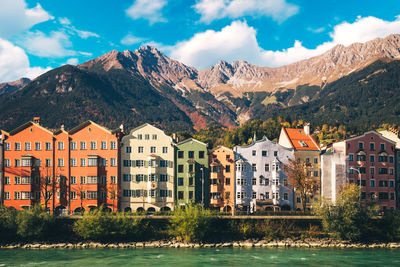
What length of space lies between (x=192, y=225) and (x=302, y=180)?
83.3 feet

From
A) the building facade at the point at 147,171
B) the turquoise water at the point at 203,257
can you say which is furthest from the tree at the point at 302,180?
the building facade at the point at 147,171

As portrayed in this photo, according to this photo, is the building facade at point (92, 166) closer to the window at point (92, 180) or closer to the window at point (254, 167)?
the window at point (92, 180)

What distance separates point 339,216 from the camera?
71.7m

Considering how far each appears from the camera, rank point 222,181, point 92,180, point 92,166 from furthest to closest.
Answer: point 222,181 → point 92,166 → point 92,180

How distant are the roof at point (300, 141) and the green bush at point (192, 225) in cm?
2884

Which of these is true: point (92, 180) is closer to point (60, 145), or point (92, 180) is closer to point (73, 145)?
point (73, 145)

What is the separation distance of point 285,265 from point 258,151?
34.6 m

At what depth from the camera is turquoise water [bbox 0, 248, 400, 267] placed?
57969mm

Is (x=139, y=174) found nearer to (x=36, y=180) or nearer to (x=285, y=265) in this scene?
(x=36, y=180)

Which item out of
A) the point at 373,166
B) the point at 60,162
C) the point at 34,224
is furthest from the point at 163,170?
the point at 373,166

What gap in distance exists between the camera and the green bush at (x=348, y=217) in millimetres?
71125

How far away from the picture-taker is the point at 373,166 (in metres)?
86.6

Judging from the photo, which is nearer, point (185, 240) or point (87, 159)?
point (185, 240)

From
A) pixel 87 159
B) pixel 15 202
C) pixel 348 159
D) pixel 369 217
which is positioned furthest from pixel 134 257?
pixel 348 159
